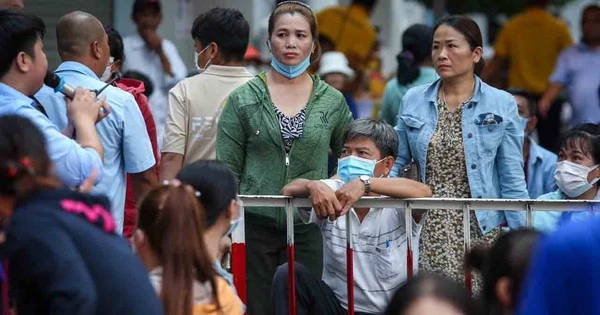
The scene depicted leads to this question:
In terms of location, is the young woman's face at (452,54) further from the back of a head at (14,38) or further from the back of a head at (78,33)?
the back of a head at (14,38)

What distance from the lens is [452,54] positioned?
263 inches

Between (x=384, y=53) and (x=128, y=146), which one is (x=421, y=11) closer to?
(x=384, y=53)

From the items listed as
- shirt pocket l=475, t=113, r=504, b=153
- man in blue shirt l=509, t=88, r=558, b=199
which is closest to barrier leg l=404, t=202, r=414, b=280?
shirt pocket l=475, t=113, r=504, b=153

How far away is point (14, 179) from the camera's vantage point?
3.98 m

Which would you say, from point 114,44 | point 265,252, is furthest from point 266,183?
point 114,44

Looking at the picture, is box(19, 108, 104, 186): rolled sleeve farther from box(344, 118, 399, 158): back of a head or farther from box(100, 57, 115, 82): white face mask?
box(344, 118, 399, 158): back of a head

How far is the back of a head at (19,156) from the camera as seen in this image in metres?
3.97

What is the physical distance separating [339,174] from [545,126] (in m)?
6.53

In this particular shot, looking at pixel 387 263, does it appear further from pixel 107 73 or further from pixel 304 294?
pixel 107 73

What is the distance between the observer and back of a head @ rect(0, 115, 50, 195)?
3973 millimetres

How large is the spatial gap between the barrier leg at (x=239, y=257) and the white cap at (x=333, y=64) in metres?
5.50

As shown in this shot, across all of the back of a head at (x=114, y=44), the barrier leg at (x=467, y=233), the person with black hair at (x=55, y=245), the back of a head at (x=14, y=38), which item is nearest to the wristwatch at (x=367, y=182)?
the barrier leg at (x=467, y=233)

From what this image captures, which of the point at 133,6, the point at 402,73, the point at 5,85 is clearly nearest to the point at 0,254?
the point at 5,85

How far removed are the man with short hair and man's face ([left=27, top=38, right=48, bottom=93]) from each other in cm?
183
